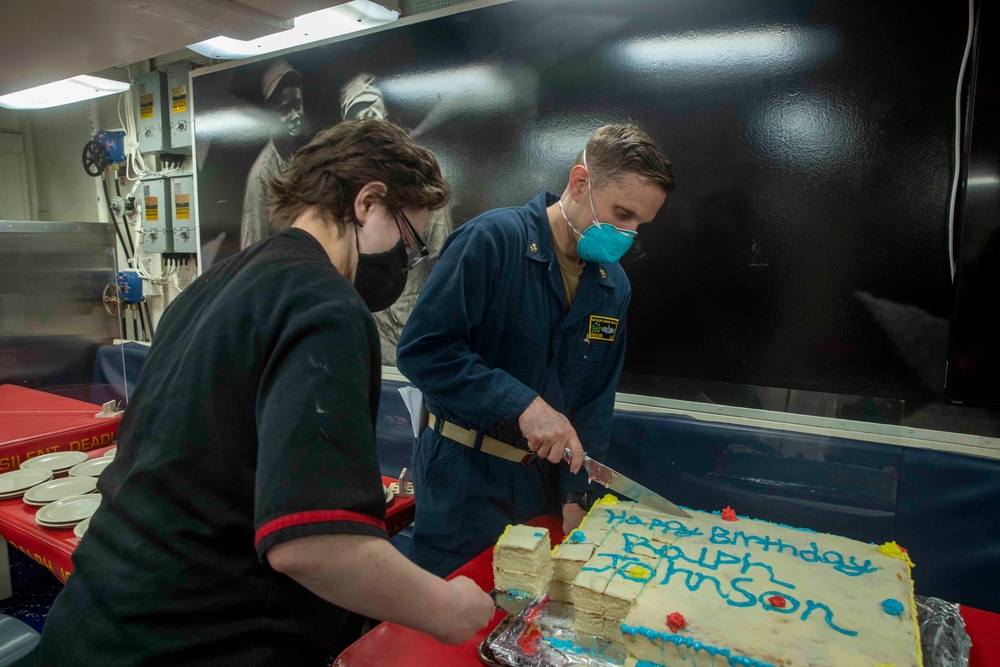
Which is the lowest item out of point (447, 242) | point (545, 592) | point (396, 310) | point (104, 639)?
point (545, 592)

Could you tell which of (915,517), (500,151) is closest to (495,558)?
(915,517)

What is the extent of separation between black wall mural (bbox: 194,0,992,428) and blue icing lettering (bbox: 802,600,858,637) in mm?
1298

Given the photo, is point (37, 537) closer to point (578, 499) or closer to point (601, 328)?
point (578, 499)

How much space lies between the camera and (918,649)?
1.20m

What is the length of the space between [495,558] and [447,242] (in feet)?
3.29

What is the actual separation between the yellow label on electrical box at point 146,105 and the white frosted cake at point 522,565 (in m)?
4.64

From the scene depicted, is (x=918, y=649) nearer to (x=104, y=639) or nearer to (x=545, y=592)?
(x=545, y=592)

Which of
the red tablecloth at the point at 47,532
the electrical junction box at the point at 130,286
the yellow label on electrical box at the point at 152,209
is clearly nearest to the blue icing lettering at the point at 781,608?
the red tablecloth at the point at 47,532

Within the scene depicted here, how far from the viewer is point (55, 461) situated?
9.42 feet

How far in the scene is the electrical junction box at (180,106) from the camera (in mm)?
4465

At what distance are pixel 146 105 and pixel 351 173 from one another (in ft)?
14.9

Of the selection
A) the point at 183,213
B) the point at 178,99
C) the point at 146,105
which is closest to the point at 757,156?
the point at 183,213

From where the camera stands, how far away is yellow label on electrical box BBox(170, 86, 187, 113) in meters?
4.48

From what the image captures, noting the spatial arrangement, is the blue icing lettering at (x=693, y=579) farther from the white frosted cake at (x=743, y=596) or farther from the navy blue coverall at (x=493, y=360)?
the navy blue coverall at (x=493, y=360)
